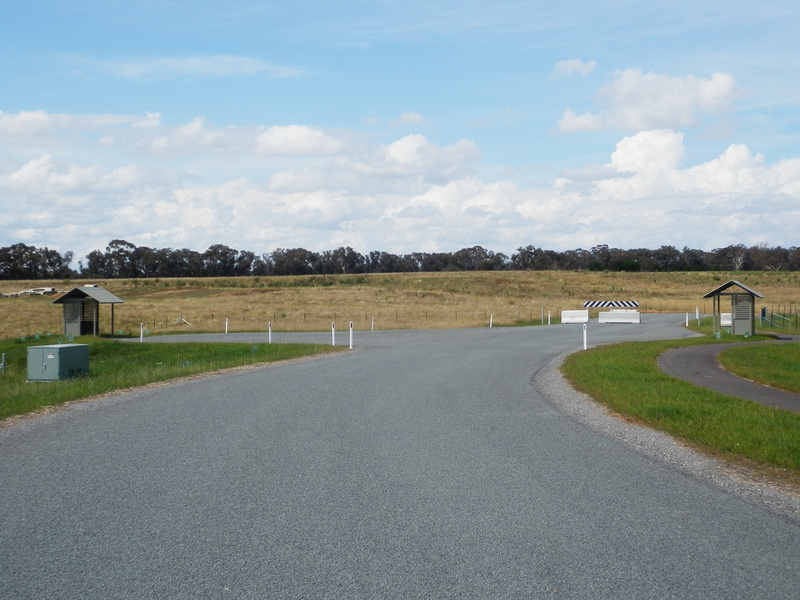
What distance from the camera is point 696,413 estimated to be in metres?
12.8

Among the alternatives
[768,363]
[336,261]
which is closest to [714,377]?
[768,363]

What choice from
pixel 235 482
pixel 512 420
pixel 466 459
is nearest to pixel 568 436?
pixel 512 420

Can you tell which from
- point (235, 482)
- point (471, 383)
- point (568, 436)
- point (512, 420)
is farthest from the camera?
point (471, 383)

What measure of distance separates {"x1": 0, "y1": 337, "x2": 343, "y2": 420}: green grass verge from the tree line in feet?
389

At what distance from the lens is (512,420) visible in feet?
40.2

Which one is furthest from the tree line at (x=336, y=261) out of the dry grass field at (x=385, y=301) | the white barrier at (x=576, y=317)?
the white barrier at (x=576, y=317)

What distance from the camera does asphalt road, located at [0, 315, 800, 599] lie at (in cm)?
520

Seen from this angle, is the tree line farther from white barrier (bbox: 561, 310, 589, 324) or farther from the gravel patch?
the gravel patch

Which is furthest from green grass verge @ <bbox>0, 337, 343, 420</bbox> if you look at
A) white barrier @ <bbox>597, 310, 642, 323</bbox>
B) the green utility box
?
white barrier @ <bbox>597, 310, 642, 323</bbox>

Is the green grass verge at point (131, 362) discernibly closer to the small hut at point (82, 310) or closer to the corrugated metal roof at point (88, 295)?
the small hut at point (82, 310)

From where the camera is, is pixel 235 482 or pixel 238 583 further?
pixel 235 482

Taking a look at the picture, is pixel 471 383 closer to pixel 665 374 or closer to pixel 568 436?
pixel 665 374

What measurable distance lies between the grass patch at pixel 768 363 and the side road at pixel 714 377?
0.43 metres

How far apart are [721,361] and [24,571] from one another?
23.2 m
